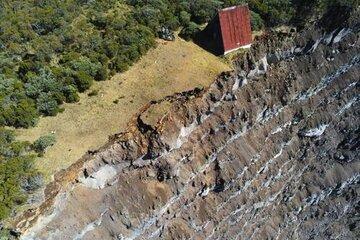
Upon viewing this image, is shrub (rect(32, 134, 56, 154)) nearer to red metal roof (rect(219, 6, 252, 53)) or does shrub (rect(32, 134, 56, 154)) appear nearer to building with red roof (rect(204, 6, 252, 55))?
building with red roof (rect(204, 6, 252, 55))

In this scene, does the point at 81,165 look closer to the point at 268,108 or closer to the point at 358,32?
the point at 268,108

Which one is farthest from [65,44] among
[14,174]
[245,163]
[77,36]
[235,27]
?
[245,163]

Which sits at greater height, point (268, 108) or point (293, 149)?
point (268, 108)

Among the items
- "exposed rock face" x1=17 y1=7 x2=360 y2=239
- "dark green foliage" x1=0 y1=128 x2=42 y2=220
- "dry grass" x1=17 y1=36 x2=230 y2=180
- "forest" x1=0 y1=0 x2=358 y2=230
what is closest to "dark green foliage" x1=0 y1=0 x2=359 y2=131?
"forest" x1=0 y1=0 x2=358 y2=230

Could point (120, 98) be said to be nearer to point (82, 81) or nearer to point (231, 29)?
point (82, 81)

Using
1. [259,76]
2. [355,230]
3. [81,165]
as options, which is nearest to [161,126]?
[81,165]

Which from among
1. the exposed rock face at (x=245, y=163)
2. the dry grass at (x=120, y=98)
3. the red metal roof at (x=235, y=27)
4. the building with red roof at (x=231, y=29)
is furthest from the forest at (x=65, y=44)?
the exposed rock face at (x=245, y=163)
